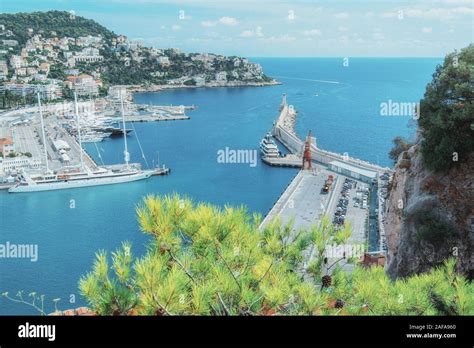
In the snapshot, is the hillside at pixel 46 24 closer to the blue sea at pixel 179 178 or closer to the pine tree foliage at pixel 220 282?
the blue sea at pixel 179 178

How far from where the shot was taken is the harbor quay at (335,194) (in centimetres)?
1071

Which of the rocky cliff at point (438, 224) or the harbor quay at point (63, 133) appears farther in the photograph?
the harbor quay at point (63, 133)

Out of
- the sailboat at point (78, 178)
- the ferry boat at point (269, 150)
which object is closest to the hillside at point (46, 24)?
the sailboat at point (78, 178)

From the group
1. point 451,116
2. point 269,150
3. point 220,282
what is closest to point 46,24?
point 269,150

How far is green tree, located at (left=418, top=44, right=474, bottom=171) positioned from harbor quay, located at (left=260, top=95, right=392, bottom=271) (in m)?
3.46

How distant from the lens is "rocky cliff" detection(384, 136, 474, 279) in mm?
4906

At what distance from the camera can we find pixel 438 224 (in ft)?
16.3

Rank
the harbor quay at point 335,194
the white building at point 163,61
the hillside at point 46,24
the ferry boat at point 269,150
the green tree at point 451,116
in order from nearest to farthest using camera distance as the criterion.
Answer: the green tree at point 451,116 < the harbor quay at point 335,194 < the ferry boat at point 269,150 < the hillside at point 46,24 < the white building at point 163,61

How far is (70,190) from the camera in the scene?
15.5 metres

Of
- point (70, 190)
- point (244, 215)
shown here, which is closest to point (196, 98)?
point (70, 190)

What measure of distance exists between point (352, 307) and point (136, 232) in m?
10.1

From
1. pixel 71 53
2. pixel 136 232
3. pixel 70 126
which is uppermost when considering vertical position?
pixel 71 53

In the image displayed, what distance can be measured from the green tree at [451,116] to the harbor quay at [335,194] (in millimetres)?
3461
